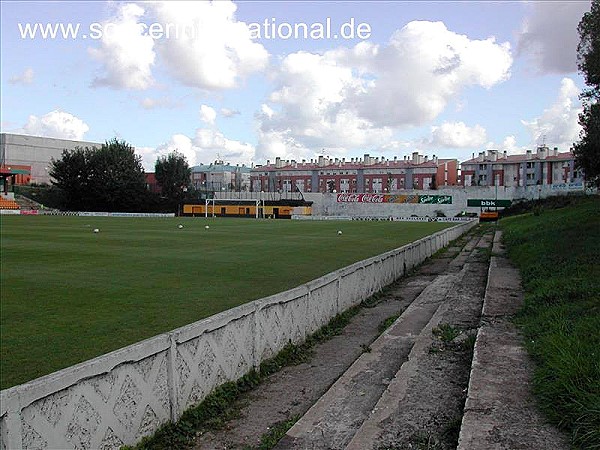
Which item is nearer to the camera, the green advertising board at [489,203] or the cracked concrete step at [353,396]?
the cracked concrete step at [353,396]

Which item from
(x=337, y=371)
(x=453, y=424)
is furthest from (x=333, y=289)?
(x=453, y=424)

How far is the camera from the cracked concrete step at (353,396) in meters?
4.76

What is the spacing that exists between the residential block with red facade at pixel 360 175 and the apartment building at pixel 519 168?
7127 mm

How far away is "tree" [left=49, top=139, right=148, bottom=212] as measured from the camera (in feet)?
279

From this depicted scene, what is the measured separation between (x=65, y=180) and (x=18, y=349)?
8373cm

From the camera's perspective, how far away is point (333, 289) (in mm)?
10102

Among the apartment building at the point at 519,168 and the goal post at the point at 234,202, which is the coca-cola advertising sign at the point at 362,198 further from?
the apartment building at the point at 519,168

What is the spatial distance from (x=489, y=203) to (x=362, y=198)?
20.3 m

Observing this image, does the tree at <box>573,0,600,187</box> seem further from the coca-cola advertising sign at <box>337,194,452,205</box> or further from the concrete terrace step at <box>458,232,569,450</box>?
the coca-cola advertising sign at <box>337,194,452,205</box>

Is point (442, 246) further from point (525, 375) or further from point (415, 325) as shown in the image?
point (525, 375)

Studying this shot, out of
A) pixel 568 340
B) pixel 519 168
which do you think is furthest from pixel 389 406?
pixel 519 168

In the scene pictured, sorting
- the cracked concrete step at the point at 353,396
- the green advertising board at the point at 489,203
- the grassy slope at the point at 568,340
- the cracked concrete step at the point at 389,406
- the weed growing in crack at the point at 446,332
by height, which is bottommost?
the cracked concrete step at the point at 353,396

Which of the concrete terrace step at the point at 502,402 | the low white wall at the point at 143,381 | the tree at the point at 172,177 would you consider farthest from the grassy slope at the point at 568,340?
the tree at the point at 172,177

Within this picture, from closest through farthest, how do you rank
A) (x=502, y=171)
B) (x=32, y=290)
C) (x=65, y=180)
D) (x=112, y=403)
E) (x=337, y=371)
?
(x=112, y=403) → (x=337, y=371) → (x=32, y=290) → (x=65, y=180) → (x=502, y=171)
